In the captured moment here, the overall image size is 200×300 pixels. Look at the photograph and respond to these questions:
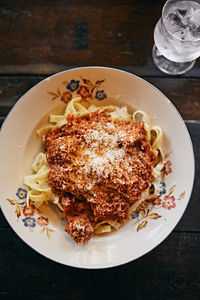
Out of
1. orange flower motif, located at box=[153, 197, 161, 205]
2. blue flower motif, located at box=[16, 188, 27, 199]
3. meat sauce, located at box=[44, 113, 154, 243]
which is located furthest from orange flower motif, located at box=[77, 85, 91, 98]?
orange flower motif, located at box=[153, 197, 161, 205]

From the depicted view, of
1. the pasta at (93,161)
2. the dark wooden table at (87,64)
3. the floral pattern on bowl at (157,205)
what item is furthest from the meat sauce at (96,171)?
the dark wooden table at (87,64)

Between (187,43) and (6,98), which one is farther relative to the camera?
(6,98)

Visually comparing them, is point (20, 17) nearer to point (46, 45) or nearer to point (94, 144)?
point (46, 45)

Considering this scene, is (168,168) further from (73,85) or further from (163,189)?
(73,85)

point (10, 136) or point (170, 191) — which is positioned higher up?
point (10, 136)

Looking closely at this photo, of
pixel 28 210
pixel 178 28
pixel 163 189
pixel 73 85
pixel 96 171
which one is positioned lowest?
pixel 28 210

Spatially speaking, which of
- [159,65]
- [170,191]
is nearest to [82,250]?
[170,191]

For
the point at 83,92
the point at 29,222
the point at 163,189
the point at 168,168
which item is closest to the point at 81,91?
the point at 83,92
